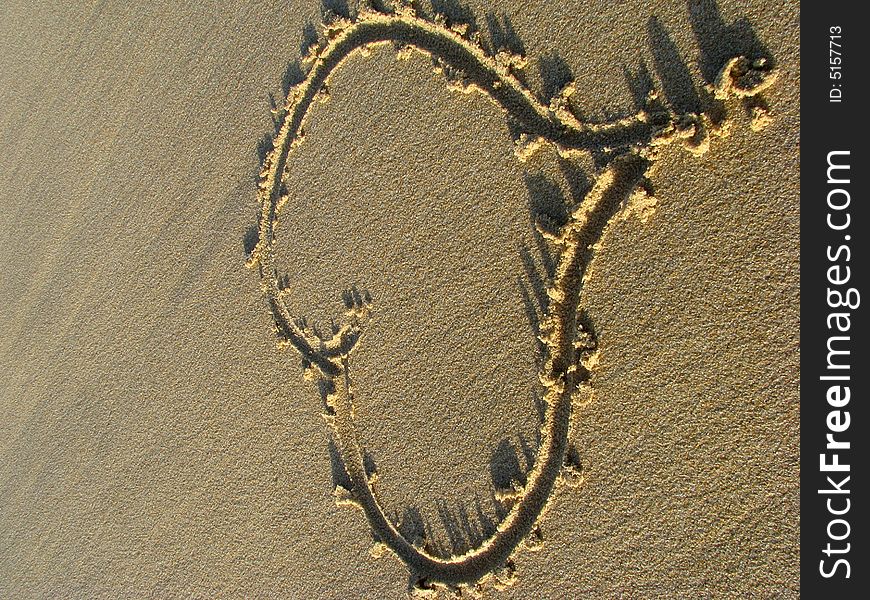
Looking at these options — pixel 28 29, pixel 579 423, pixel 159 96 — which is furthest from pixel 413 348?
pixel 28 29

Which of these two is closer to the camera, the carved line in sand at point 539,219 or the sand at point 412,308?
the sand at point 412,308

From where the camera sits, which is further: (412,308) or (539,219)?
(412,308)

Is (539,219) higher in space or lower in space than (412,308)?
higher

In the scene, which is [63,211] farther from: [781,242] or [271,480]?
[781,242]

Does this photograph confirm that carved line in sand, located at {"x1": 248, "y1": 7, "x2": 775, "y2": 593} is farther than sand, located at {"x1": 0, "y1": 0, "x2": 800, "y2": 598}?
Yes
